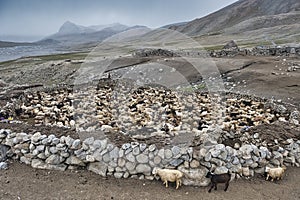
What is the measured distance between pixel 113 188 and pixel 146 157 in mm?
1131

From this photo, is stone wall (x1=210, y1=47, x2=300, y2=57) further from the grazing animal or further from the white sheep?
the white sheep

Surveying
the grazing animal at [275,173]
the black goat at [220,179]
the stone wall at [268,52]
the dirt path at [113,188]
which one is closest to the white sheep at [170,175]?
the dirt path at [113,188]

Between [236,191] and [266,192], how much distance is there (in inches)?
27.4

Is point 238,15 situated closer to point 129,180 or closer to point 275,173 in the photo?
point 275,173

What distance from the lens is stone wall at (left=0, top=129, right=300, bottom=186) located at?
7910 mm

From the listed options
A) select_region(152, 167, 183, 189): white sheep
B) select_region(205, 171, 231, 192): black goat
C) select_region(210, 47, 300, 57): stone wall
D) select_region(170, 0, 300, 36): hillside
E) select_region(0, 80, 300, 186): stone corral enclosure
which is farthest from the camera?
select_region(170, 0, 300, 36): hillside

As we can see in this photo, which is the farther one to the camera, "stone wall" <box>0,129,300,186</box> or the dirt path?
"stone wall" <box>0,129,300,186</box>

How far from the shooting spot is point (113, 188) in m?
7.59

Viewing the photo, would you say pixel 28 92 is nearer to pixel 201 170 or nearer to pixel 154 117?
pixel 154 117

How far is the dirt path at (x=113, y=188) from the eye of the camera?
7273 mm

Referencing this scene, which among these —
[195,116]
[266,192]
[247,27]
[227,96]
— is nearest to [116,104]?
[195,116]

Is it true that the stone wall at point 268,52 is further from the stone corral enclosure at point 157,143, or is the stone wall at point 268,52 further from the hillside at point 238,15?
the hillside at point 238,15

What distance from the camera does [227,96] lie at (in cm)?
1612

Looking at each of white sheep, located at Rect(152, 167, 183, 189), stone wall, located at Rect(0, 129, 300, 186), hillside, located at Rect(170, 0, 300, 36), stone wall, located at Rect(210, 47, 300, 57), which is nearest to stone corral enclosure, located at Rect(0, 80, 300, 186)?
stone wall, located at Rect(0, 129, 300, 186)
